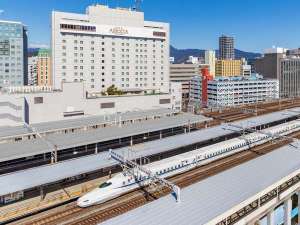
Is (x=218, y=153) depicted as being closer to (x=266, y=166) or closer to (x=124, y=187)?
(x=266, y=166)

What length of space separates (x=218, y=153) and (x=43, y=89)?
184 ft

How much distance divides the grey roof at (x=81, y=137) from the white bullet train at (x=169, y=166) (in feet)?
47.2

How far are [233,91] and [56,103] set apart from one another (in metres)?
107

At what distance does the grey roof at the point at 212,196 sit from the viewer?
29.7m

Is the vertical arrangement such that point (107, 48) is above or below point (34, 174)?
above

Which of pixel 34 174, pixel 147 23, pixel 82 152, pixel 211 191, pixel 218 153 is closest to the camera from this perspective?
pixel 211 191

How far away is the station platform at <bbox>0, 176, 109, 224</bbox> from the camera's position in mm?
38594

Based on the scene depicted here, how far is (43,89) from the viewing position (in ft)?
310

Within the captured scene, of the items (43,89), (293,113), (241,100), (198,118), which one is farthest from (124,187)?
(241,100)

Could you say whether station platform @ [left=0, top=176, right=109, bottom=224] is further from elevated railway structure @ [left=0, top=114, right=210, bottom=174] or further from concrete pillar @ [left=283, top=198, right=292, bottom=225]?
concrete pillar @ [left=283, top=198, right=292, bottom=225]

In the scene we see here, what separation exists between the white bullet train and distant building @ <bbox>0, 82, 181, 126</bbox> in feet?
146

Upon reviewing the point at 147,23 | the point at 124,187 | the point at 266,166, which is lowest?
the point at 124,187

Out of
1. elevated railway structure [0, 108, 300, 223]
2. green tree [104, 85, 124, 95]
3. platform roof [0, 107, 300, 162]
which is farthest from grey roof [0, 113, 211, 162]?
green tree [104, 85, 124, 95]

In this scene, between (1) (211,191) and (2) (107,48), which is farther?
(2) (107,48)
